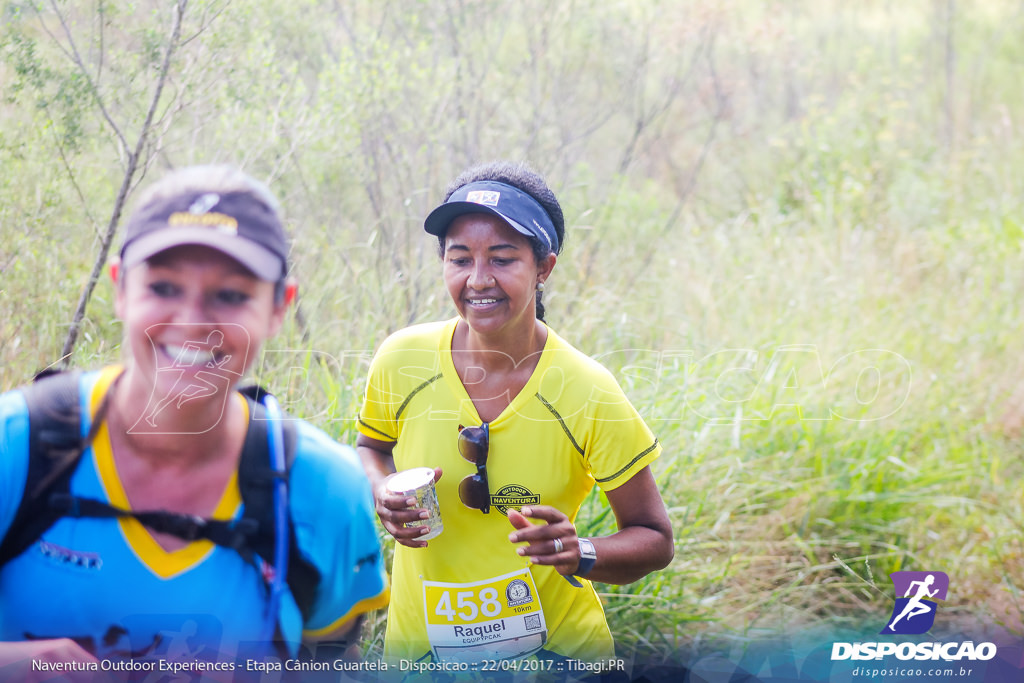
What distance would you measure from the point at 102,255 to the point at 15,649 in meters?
1.87

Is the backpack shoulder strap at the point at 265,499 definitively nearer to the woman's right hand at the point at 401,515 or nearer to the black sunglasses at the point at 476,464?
the woman's right hand at the point at 401,515

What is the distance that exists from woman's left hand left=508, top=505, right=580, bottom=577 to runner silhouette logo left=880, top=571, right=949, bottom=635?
1280 mm

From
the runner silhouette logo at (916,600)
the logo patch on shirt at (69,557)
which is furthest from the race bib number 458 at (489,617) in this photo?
the runner silhouette logo at (916,600)

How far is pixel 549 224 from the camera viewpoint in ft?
6.85

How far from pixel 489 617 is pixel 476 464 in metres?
0.36

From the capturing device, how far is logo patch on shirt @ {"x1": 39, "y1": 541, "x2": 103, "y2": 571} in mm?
1277

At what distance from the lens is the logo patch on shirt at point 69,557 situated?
1.28 m

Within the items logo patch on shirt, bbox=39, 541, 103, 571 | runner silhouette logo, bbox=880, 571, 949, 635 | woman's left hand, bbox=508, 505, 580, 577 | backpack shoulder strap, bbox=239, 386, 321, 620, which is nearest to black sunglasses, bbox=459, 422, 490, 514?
woman's left hand, bbox=508, 505, 580, 577

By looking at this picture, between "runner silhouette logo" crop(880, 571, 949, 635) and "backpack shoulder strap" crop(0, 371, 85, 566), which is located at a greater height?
"backpack shoulder strap" crop(0, 371, 85, 566)

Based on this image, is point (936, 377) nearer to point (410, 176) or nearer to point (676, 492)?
point (676, 492)

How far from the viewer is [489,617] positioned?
6.40 ft

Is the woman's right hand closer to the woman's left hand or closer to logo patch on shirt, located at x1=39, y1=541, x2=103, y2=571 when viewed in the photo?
the woman's left hand

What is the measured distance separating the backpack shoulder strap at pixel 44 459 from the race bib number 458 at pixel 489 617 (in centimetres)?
94

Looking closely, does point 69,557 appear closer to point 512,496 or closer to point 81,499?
point 81,499
